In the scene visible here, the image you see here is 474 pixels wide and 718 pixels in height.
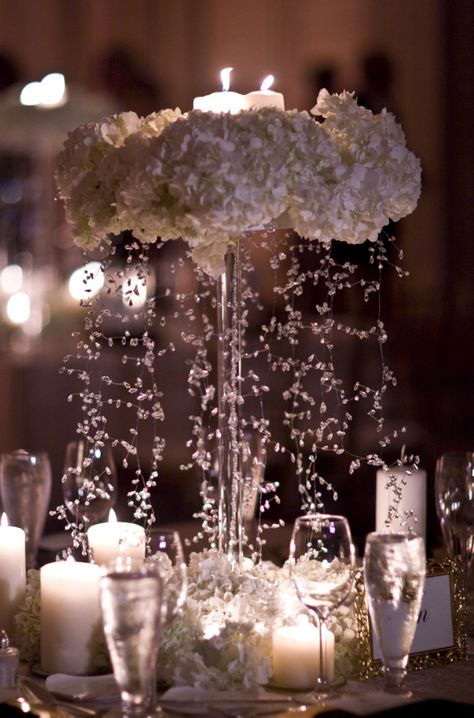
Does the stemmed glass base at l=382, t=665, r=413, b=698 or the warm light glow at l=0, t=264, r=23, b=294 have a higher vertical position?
the warm light glow at l=0, t=264, r=23, b=294

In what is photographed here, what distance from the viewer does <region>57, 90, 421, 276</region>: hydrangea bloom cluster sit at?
1636 mm

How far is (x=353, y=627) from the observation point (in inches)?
68.6

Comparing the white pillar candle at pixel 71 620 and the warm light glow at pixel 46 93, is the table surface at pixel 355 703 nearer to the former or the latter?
the white pillar candle at pixel 71 620

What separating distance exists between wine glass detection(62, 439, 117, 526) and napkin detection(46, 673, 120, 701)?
36 cm

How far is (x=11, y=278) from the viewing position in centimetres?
588

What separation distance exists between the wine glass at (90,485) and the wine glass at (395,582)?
0.53 meters

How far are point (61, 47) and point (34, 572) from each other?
14.4 feet

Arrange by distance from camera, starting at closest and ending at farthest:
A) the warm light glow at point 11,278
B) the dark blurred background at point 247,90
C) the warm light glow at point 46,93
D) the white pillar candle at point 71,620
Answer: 1. the white pillar candle at point 71,620
2. the dark blurred background at point 247,90
3. the warm light glow at point 46,93
4. the warm light glow at point 11,278

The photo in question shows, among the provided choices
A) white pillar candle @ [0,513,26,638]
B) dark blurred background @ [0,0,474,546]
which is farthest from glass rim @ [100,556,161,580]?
dark blurred background @ [0,0,474,546]

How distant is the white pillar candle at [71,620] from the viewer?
1.71 meters

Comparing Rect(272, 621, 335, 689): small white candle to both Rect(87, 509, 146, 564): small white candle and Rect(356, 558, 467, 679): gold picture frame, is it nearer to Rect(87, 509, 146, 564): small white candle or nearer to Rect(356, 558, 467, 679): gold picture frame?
Rect(356, 558, 467, 679): gold picture frame

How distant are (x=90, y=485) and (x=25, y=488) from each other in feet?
2.49

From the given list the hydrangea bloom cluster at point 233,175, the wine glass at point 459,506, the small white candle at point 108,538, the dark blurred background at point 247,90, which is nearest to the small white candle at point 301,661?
the small white candle at point 108,538

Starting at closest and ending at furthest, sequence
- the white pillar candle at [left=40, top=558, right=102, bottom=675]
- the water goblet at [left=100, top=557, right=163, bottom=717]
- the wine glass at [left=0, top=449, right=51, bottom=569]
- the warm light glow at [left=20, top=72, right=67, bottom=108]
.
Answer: the water goblet at [left=100, top=557, right=163, bottom=717] < the white pillar candle at [left=40, top=558, right=102, bottom=675] < the wine glass at [left=0, top=449, right=51, bottom=569] < the warm light glow at [left=20, top=72, right=67, bottom=108]
